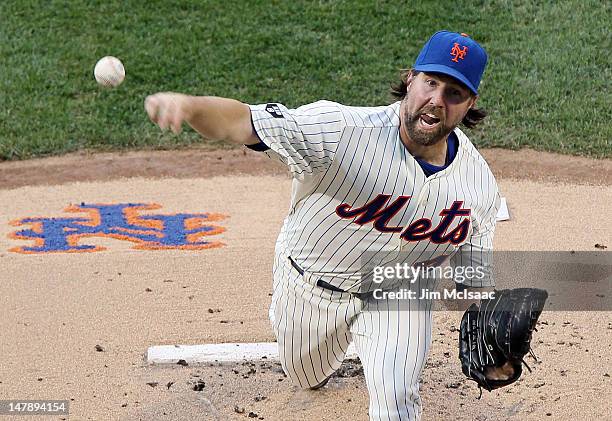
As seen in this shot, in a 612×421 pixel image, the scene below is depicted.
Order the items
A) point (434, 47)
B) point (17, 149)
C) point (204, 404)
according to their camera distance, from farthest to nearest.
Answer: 1. point (17, 149)
2. point (204, 404)
3. point (434, 47)

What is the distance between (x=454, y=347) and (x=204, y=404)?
148 centimetres

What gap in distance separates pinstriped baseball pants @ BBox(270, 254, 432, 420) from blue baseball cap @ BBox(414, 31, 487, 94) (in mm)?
986

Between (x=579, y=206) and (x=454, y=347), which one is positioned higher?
(x=579, y=206)

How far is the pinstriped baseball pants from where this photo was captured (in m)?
3.93

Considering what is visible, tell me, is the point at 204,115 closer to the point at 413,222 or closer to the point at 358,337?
the point at 413,222

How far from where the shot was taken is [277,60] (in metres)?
10.9

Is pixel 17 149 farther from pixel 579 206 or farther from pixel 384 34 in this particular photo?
pixel 579 206

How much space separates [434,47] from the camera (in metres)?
3.94

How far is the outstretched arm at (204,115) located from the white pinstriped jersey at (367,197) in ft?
0.49

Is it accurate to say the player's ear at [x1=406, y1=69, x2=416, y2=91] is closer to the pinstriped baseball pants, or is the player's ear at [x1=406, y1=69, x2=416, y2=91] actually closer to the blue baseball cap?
the blue baseball cap

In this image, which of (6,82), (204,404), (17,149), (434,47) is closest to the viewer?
(434,47)

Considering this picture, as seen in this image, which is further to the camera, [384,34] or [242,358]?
[384,34]

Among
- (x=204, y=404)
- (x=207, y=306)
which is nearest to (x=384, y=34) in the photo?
(x=207, y=306)

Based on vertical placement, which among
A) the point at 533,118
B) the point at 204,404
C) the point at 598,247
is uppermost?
the point at 533,118
